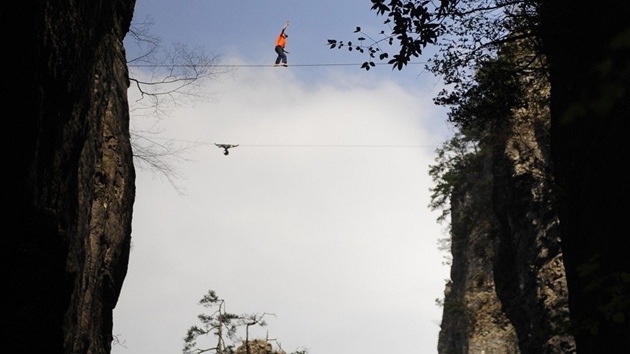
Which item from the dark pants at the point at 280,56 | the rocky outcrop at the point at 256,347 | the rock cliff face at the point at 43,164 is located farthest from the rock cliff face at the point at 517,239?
the rock cliff face at the point at 43,164

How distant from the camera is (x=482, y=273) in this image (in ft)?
135

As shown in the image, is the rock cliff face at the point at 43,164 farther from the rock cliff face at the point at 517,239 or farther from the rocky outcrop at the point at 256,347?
the rocky outcrop at the point at 256,347

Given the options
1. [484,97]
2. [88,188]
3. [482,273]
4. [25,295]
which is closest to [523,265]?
[482,273]

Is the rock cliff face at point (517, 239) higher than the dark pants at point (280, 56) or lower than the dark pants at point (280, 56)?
lower

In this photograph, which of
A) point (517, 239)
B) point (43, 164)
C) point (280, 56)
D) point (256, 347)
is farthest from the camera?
point (256, 347)

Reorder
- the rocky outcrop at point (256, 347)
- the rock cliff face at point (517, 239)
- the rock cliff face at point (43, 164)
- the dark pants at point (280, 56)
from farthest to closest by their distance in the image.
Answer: the rocky outcrop at point (256, 347)
the dark pants at point (280, 56)
the rock cliff face at point (517, 239)
the rock cliff face at point (43, 164)

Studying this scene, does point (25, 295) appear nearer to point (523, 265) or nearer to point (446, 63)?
point (446, 63)

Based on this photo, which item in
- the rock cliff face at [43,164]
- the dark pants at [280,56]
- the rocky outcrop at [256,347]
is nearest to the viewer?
the rock cliff face at [43,164]

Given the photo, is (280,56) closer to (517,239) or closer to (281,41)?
(281,41)

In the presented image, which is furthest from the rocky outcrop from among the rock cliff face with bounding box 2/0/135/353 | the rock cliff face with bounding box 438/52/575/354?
the rock cliff face with bounding box 2/0/135/353

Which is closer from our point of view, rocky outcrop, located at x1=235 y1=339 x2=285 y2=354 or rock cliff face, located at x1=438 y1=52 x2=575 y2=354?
rock cliff face, located at x1=438 y1=52 x2=575 y2=354

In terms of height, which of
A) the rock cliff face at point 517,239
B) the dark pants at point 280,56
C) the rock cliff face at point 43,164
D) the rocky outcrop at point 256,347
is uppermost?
the dark pants at point 280,56

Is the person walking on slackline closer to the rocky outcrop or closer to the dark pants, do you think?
the dark pants

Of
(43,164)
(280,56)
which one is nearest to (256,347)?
(280,56)
